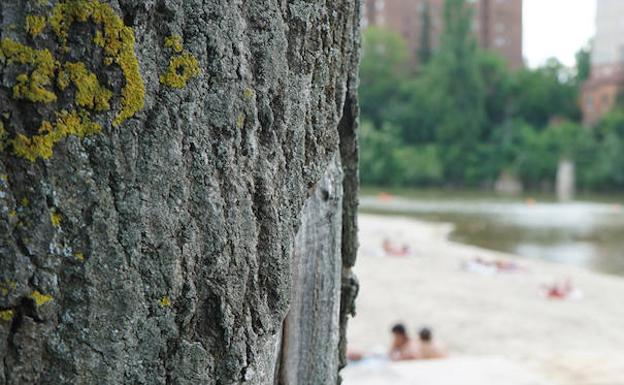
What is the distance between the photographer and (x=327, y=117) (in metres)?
1.50

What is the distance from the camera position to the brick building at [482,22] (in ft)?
258

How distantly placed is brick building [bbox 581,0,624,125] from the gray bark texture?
211ft

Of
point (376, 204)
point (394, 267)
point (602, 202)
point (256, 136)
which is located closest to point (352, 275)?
point (256, 136)

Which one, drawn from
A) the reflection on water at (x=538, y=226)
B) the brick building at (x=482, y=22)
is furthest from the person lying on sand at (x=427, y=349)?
the brick building at (x=482, y=22)

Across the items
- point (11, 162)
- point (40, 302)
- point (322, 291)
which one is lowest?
point (322, 291)

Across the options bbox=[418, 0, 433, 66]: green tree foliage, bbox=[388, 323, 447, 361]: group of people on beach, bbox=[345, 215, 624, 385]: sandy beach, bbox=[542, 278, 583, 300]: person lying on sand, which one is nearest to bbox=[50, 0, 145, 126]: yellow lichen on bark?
bbox=[345, 215, 624, 385]: sandy beach

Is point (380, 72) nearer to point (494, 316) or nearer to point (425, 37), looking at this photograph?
point (425, 37)

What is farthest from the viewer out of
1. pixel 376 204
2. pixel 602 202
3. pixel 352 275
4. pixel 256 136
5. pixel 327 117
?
pixel 602 202

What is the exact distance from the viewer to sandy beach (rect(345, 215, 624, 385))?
259 inches

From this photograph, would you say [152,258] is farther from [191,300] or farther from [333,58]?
[333,58]

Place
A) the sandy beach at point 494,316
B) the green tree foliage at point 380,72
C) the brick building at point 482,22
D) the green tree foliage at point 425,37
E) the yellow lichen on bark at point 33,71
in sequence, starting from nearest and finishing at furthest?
the yellow lichen on bark at point 33,71 → the sandy beach at point 494,316 → the green tree foliage at point 380,72 → the green tree foliage at point 425,37 → the brick building at point 482,22

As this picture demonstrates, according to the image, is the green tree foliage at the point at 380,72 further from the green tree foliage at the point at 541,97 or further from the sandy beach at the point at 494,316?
the sandy beach at the point at 494,316

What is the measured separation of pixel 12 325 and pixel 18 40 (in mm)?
376

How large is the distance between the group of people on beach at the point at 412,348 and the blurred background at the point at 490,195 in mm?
822
